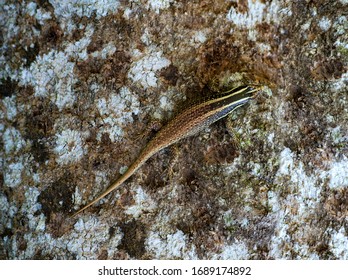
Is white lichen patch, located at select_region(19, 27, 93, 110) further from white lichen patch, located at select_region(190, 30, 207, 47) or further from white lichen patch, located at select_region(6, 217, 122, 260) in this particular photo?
white lichen patch, located at select_region(6, 217, 122, 260)

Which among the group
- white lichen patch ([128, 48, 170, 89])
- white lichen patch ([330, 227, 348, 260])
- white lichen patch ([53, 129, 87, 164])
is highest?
white lichen patch ([128, 48, 170, 89])

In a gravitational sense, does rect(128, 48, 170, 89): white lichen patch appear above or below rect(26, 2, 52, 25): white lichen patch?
below

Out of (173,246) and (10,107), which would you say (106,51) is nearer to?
(10,107)

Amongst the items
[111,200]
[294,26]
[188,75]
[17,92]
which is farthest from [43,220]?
[294,26]

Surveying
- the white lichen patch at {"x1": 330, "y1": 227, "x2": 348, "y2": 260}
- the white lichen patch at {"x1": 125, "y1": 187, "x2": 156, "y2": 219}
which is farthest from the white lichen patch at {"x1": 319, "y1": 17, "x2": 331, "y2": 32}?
the white lichen patch at {"x1": 125, "y1": 187, "x2": 156, "y2": 219}

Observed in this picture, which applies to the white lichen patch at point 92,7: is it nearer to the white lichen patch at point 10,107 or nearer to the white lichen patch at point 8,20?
the white lichen patch at point 8,20

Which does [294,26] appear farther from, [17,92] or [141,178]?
[17,92]

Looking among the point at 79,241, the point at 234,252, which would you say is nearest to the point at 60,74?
the point at 79,241
